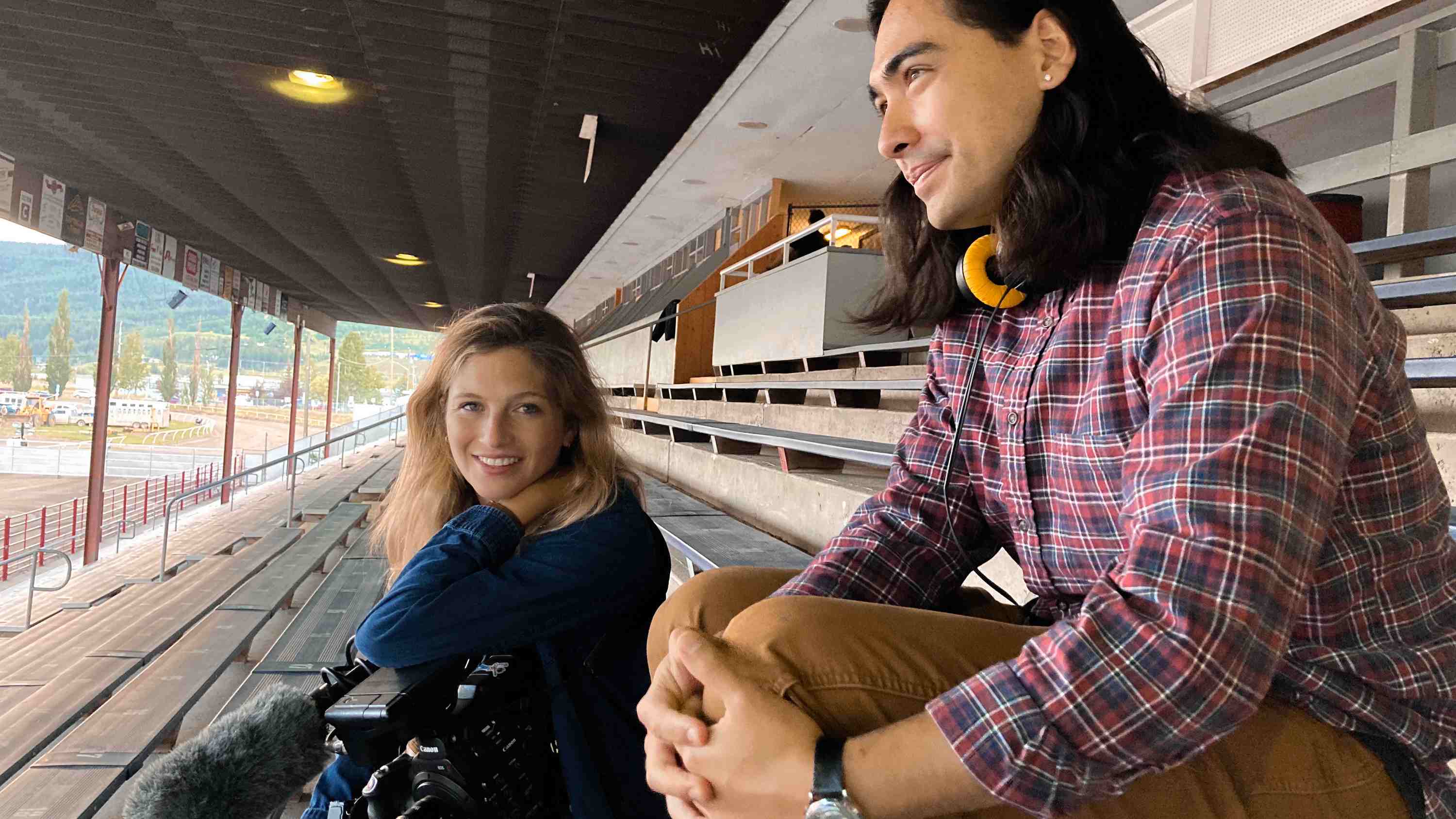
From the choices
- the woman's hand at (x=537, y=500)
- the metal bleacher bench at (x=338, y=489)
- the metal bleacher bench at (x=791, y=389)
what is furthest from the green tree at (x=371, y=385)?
the woman's hand at (x=537, y=500)

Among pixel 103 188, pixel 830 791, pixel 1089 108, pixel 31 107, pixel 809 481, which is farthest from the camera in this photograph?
pixel 103 188

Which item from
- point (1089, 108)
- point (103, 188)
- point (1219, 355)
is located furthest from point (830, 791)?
point (103, 188)

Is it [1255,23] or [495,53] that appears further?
[495,53]

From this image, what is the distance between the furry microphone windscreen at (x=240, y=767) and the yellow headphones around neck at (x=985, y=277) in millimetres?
1165

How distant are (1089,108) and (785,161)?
22.6 ft

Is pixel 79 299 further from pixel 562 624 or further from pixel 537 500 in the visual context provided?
pixel 562 624

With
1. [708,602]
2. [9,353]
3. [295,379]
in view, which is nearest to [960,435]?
[708,602]

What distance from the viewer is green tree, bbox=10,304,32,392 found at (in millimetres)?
10758

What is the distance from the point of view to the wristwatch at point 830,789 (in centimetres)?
64

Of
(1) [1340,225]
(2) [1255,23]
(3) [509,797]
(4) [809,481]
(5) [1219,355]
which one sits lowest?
(3) [509,797]

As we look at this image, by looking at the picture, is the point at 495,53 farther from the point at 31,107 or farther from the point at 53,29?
the point at 31,107

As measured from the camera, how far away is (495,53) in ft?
17.6

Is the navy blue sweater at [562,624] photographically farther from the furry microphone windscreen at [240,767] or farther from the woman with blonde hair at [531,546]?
the furry microphone windscreen at [240,767]

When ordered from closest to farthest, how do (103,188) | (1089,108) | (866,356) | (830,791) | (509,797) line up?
(830,791) < (1089,108) < (509,797) < (866,356) < (103,188)
